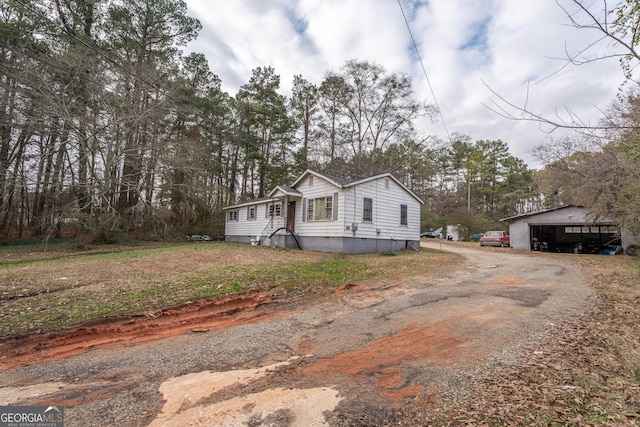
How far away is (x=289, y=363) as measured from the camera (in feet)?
11.5

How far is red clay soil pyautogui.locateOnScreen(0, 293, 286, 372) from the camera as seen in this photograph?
12.7 feet

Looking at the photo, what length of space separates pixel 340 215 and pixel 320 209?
1725 millimetres

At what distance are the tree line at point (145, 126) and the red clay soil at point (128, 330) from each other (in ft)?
25.7

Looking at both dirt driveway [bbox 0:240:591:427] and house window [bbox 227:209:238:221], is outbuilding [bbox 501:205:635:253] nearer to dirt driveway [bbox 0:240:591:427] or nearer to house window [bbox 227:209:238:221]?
dirt driveway [bbox 0:240:591:427]

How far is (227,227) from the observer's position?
24.6 metres

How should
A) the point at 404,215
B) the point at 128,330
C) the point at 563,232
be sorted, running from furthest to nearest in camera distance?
the point at 563,232 → the point at 404,215 → the point at 128,330

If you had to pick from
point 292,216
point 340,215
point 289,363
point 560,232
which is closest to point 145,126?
point 292,216

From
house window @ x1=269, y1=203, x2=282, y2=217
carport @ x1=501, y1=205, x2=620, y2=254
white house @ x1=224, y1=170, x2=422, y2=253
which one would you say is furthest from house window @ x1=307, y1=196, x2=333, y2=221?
carport @ x1=501, y1=205, x2=620, y2=254

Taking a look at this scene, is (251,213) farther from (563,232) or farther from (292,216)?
(563,232)

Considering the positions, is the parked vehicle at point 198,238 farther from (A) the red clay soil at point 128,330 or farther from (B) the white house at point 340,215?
(A) the red clay soil at point 128,330

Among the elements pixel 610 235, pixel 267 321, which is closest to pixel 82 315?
pixel 267 321

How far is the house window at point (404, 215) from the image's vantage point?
58.0 feet

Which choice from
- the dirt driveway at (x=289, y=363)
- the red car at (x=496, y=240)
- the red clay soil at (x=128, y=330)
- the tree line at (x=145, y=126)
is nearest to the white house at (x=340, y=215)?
the tree line at (x=145, y=126)

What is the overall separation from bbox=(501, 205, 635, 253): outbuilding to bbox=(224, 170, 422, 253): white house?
30.8 ft
